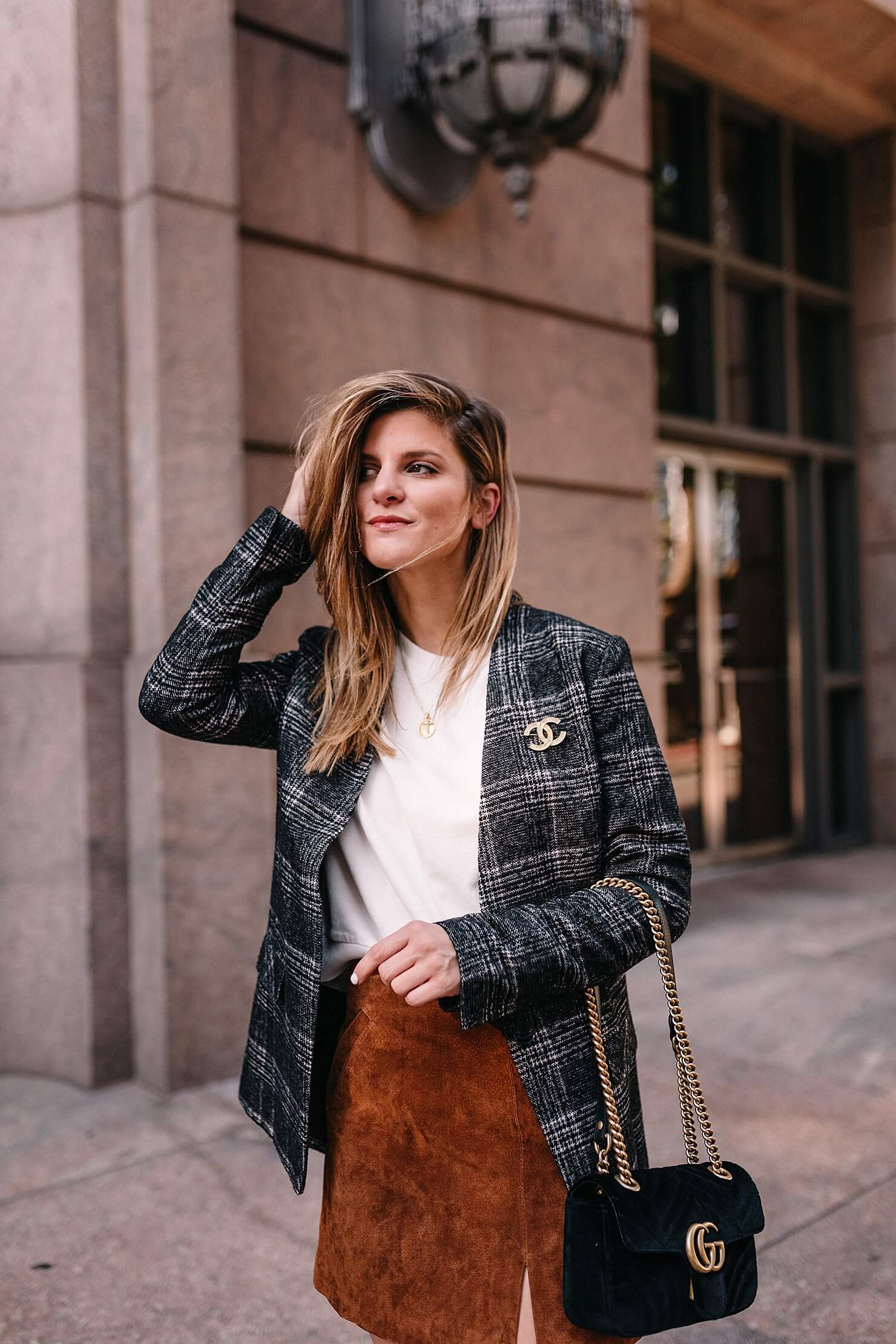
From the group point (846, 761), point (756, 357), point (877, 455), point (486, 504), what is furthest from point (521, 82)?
point (846, 761)

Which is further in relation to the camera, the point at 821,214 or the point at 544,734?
the point at 821,214

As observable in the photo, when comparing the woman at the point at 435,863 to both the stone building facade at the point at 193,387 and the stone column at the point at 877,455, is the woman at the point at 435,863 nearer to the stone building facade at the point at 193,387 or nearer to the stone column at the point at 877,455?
the stone building facade at the point at 193,387

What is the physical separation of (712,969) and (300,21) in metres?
4.45

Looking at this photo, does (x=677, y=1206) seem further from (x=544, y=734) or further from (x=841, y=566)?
(x=841, y=566)

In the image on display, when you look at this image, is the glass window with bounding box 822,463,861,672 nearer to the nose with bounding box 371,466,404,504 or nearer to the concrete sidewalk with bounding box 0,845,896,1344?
the concrete sidewalk with bounding box 0,845,896,1344

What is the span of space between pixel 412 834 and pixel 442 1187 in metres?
0.51

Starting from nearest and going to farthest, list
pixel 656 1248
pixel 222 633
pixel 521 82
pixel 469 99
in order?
pixel 656 1248, pixel 222 633, pixel 521 82, pixel 469 99

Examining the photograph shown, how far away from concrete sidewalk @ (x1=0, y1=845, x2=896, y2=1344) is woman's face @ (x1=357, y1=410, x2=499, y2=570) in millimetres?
1170

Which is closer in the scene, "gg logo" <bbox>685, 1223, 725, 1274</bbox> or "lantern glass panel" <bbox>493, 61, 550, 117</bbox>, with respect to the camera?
"gg logo" <bbox>685, 1223, 725, 1274</bbox>

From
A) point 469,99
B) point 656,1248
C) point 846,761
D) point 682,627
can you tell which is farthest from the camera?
point 846,761

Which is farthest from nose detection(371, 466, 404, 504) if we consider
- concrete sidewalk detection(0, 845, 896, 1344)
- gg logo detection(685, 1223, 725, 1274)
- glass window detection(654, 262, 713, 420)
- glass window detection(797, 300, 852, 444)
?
glass window detection(797, 300, 852, 444)

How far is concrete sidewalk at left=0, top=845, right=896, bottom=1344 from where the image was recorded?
101 inches

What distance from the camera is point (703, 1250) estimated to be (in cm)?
148

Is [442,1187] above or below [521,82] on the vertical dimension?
below
